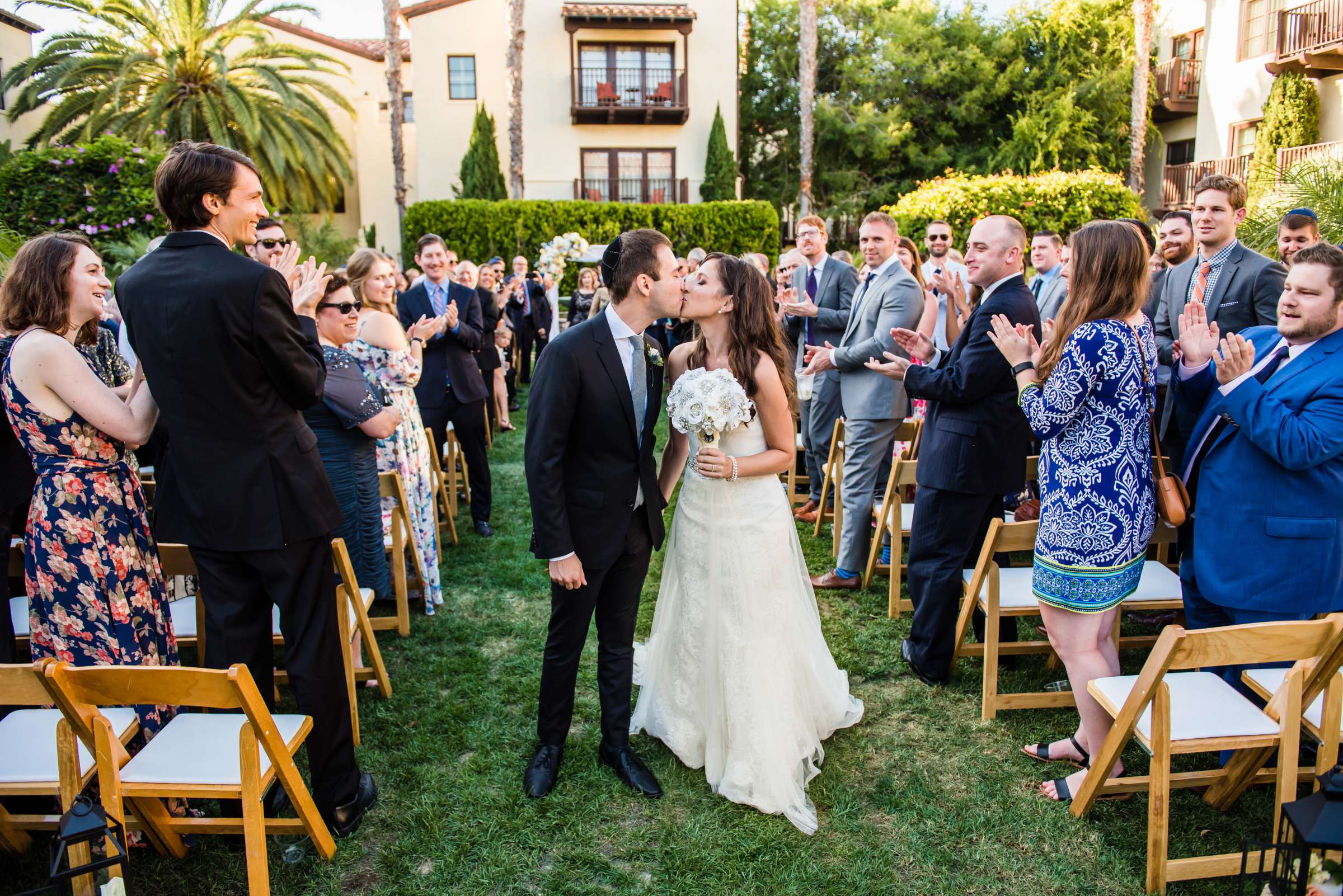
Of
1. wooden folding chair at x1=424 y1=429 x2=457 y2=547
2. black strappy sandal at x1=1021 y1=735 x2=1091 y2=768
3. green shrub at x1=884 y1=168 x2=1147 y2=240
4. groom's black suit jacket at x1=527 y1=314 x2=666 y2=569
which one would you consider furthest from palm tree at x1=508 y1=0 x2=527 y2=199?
black strappy sandal at x1=1021 y1=735 x2=1091 y2=768

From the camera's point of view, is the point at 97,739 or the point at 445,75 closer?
the point at 97,739

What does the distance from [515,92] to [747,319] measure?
23.9 meters

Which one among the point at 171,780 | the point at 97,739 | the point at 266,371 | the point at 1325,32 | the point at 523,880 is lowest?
the point at 523,880

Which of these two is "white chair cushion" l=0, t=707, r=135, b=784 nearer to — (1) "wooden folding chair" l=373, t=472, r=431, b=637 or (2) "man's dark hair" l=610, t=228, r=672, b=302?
(1) "wooden folding chair" l=373, t=472, r=431, b=637

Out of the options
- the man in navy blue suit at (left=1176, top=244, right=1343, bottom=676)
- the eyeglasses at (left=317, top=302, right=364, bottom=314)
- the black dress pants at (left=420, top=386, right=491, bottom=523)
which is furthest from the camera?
the black dress pants at (left=420, top=386, right=491, bottom=523)

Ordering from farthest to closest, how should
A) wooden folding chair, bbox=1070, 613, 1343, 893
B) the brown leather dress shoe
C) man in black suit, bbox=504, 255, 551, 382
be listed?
man in black suit, bbox=504, 255, 551, 382
the brown leather dress shoe
wooden folding chair, bbox=1070, 613, 1343, 893

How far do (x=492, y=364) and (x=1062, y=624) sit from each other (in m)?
7.00

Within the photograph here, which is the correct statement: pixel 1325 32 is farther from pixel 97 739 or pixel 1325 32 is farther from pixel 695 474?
pixel 97 739

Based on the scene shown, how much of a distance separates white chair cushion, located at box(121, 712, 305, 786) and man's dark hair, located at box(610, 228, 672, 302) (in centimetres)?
192

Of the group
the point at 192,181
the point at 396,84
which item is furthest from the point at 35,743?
the point at 396,84

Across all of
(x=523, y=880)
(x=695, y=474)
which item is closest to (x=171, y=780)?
(x=523, y=880)

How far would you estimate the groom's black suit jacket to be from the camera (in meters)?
3.21

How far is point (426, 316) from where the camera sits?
720 centimetres

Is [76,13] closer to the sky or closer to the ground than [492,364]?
closer to the sky
